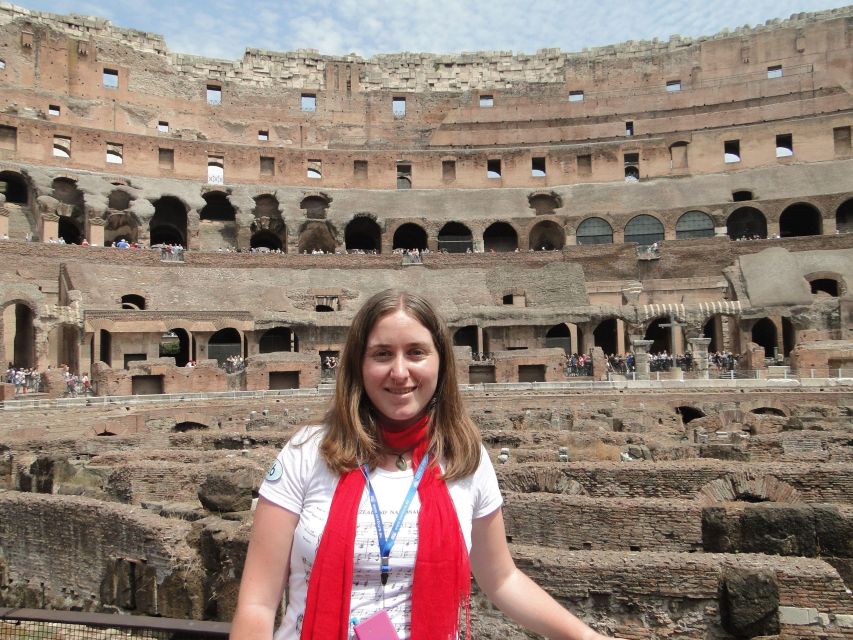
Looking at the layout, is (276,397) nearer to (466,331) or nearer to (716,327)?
(466,331)

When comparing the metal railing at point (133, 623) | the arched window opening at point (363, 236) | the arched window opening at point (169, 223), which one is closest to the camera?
the metal railing at point (133, 623)

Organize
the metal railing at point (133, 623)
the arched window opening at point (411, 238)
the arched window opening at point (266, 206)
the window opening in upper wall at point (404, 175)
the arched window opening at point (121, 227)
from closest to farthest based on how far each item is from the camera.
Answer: the metal railing at point (133, 623)
the arched window opening at point (121, 227)
the arched window opening at point (266, 206)
the arched window opening at point (411, 238)
the window opening in upper wall at point (404, 175)

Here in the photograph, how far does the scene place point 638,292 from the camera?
2847 centimetres

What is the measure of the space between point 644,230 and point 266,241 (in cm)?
2412

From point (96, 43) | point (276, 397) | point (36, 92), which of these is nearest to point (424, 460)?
point (276, 397)

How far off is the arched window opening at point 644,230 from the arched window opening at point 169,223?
27.3 m

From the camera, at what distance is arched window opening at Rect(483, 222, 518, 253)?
4041 centimetres

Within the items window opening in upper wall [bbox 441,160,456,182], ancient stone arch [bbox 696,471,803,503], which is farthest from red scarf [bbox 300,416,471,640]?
window opening in upper wall [bbox 441,160,456,182]

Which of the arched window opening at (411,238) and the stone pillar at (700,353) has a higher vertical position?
the arched window opening at (411,238)

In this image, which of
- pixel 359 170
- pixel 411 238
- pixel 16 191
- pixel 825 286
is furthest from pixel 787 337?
pixel 16 191

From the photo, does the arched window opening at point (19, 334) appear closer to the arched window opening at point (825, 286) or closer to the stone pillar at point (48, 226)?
the stone pillar at point (48, 226)

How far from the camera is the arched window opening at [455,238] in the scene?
38688 mm

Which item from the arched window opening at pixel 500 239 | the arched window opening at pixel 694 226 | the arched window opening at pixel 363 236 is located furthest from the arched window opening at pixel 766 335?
the arched window opening at pixel 363 236

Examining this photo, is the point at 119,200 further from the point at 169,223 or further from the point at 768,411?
the point at 768,411
